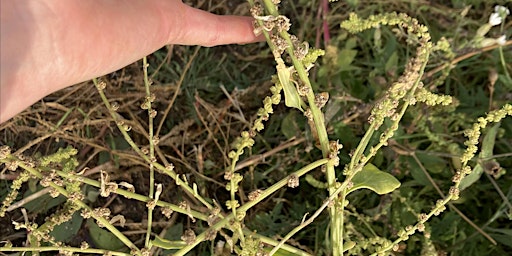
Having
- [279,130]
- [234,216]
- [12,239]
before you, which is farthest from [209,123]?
[234,216]

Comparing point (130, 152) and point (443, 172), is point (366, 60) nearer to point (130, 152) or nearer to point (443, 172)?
point (443, 172)

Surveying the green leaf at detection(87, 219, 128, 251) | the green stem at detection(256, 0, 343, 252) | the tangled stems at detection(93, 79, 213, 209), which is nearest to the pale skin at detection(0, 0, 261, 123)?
the tangled stems at detection(93, 79, 213, 209)

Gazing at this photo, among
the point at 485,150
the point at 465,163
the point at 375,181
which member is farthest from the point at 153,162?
the point at 485,150

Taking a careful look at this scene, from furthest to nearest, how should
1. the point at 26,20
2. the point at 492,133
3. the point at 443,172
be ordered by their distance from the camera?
1. the point at 443,172
2. the point at 492,133
3. the point at 26,20

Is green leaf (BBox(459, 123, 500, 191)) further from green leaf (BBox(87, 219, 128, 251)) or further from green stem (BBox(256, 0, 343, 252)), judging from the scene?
green leaf (BBox(87, 219, 128, 251))

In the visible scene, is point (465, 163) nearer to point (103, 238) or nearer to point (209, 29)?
point (209, 29)

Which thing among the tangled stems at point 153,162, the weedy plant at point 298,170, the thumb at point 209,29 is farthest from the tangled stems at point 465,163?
the thumb at point 209,29

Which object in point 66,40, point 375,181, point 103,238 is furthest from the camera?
point 103,238
